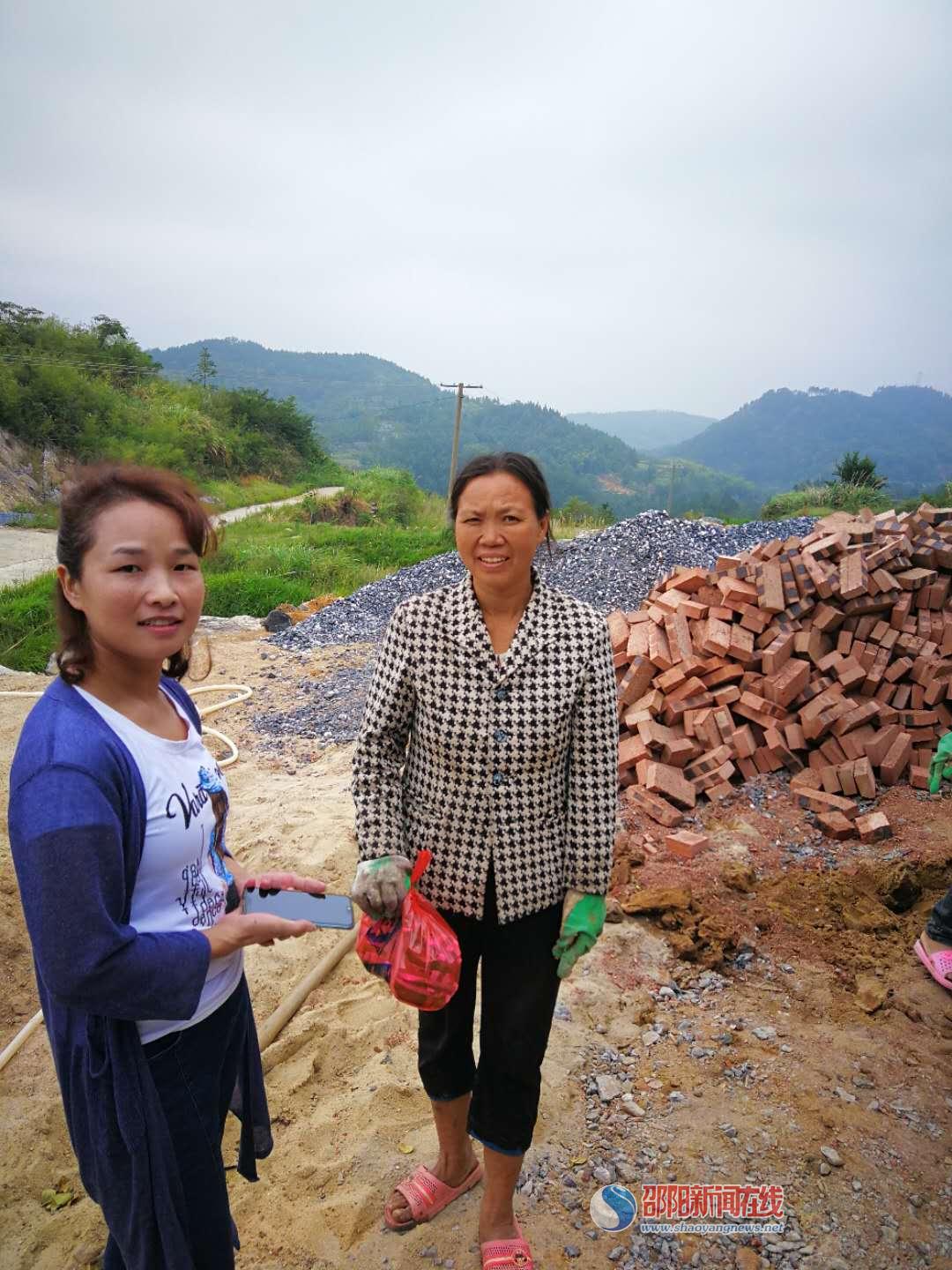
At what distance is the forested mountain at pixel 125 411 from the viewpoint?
70.5 ft

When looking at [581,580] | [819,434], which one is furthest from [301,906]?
[819,434]

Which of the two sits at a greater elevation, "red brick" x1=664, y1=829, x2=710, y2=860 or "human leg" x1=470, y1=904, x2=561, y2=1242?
"human leg" x1=470, y1=904, x2=561, y2=1242

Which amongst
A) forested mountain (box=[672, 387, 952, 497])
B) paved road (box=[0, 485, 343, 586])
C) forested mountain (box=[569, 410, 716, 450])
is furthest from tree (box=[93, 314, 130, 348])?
forested mountain (box=[569, 410, 716, 450])

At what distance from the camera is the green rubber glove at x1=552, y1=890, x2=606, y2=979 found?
1697 mm

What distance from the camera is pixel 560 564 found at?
9203 millimetres

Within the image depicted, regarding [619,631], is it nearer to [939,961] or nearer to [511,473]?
[939,961]

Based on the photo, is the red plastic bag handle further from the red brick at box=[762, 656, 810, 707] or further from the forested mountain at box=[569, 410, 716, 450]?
the forested mountain at box=[569, 410, 716, 450]

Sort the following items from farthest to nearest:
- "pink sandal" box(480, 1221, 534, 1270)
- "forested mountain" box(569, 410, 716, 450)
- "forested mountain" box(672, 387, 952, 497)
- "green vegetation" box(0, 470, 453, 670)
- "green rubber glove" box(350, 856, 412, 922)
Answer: "forested mountain" box(569, 410, 716, 450) → "forested mountain" box(672, 387, 952, 497) → "green vegetation" box(0, 470, 453, 670) → "pink sandal" box(480, 1221, 534, 1270) → "green rubber glove" box(350, 856, 412, 922)

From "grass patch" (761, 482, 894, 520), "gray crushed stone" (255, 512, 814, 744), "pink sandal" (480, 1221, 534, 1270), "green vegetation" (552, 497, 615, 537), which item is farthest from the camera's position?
"grass patch" (761, 482, 894, 520)

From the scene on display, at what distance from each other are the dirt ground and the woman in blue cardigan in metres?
0.92

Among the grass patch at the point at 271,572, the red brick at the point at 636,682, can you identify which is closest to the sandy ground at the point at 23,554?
the grass patch at the point at 271,572

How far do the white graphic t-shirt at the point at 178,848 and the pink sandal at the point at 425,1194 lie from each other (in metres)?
1.12

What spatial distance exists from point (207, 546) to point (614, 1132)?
213cm

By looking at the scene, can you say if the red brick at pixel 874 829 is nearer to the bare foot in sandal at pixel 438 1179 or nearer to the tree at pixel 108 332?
the bare foot in sandal at pixel 438 1179
